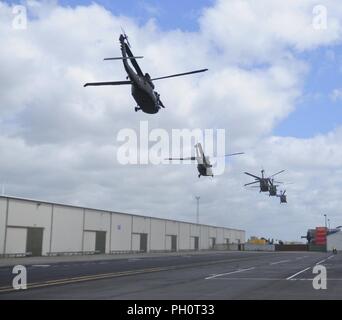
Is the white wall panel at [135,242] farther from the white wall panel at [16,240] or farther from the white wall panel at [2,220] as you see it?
the white wall panel at [2,220]

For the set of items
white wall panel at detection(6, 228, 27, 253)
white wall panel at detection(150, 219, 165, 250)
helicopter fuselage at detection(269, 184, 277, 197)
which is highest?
helicopter fuselage at detection(269, 184, 277, 197)

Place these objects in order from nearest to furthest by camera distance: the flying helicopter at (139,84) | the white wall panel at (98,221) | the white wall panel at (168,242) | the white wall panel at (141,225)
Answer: the flying helicopter at (139,84) < the white wall panel at (98,221) < the white wall panel at (141,225) < the white wall panel at (168,242)

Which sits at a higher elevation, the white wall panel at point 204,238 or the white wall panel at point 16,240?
the white wall panel at point 204,238

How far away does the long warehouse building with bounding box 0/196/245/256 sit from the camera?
201ft

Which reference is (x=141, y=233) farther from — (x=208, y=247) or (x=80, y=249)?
(x=208, y=247)

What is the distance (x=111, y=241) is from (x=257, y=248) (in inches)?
2286

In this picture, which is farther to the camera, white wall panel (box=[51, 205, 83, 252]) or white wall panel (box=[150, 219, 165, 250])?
white wall panel (box=[150, 219, 165, 250])

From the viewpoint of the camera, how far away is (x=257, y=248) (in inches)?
5226

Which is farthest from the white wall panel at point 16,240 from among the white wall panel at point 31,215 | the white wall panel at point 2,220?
the white wall panel at point 2,220

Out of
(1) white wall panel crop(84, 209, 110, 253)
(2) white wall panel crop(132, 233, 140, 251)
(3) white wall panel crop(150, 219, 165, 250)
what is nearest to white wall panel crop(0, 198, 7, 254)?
(1) white wall panel crop(84, 209, 110, 253)

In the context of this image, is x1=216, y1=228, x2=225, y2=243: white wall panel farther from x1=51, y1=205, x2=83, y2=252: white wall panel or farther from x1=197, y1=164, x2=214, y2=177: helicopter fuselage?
x1=197, y1=164, x2=214, y2=177: helicopter fuselage

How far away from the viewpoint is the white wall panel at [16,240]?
60062mm
